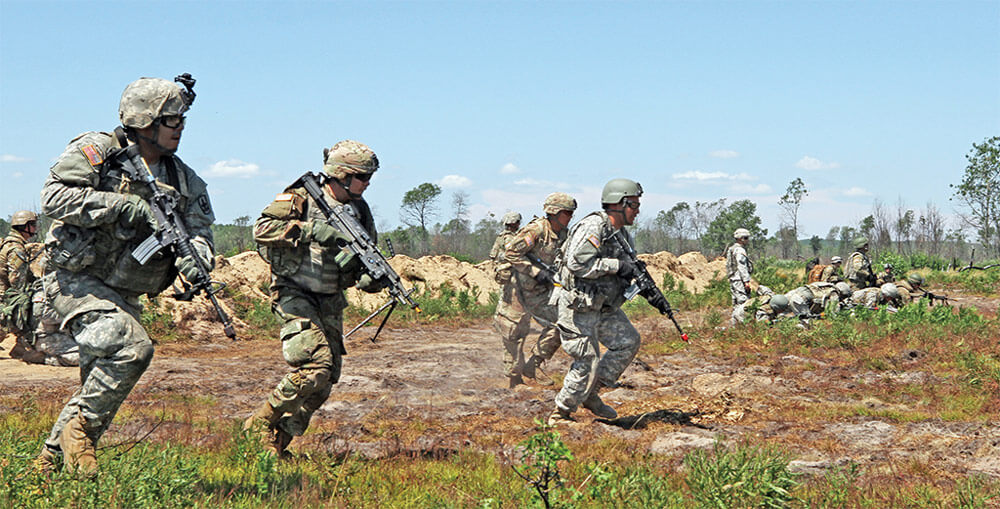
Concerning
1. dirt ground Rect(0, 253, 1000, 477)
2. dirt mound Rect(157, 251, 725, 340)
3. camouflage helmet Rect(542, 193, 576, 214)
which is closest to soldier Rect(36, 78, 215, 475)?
dirt ground Rect(0, 253, 1000, 477)

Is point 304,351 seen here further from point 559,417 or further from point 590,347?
point 559,417

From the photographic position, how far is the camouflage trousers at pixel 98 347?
4.03 m

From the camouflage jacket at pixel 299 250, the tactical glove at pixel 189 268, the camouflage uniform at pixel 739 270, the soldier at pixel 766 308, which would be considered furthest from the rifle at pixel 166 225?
the camouflage uniform at pixel 739 270

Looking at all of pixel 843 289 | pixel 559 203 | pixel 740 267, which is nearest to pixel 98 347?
pixel 559 203

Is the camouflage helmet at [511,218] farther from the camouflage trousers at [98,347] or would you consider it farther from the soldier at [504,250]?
the camouflage trousers at [98,347]

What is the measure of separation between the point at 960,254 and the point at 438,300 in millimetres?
56559

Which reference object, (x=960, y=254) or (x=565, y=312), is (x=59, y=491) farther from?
(x=960, y=254)

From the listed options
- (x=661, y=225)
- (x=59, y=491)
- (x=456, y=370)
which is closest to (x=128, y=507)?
(x=59, y=491)

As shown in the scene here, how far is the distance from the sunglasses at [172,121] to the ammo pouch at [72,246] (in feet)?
2.16

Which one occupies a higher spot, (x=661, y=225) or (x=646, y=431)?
(x=661, y=225)

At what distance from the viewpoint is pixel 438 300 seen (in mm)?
18141

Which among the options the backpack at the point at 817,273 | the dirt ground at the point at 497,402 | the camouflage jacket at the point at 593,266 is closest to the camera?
the dirt ground at the point at 497,402

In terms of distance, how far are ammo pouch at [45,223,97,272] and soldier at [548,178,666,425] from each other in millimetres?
3503

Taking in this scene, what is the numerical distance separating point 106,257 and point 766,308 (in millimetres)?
11147
